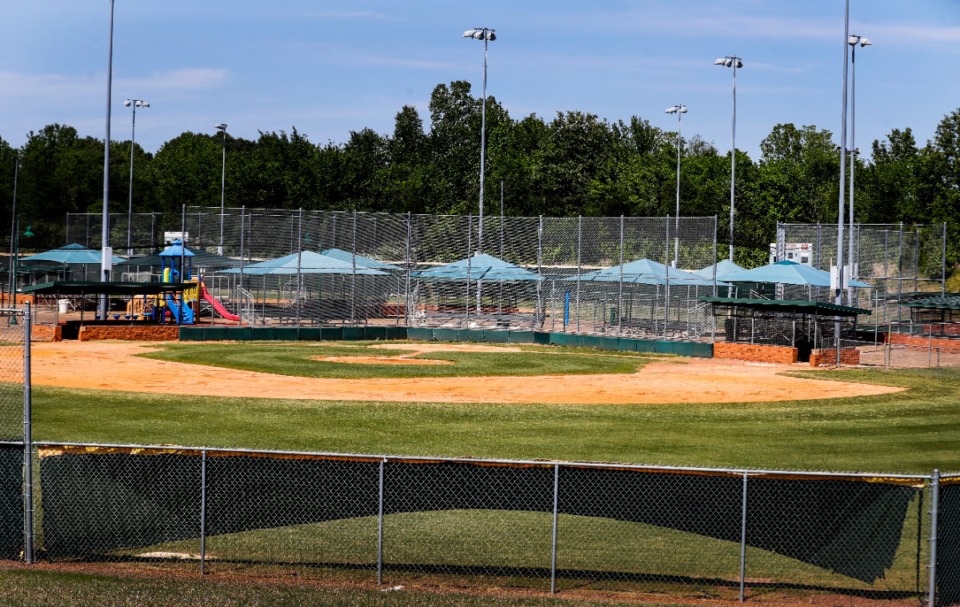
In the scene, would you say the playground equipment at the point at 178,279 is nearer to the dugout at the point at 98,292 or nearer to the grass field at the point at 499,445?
the dugout at the point at 98,292

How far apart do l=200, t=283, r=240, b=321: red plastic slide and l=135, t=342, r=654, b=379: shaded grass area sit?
7661mm

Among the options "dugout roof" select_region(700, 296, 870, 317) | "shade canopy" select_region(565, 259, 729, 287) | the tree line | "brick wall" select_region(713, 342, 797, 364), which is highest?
the tree line

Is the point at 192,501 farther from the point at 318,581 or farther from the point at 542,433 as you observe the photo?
the point at 542,433

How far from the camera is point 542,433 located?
25.3m

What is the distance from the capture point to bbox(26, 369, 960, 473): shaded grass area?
74.7 feet

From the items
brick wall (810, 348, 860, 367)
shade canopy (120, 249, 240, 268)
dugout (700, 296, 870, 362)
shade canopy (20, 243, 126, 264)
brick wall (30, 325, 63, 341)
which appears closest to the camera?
brick wall (810, 348, 860, 367)

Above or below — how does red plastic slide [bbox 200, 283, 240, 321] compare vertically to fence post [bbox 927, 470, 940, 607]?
above

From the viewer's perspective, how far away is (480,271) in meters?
52.3

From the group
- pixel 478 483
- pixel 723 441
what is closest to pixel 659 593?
pixel 478 483

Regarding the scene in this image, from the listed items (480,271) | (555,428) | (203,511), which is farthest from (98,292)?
(203,511)

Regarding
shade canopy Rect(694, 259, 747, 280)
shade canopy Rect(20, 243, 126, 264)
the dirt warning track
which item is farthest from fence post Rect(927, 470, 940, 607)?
shade canopy Rect(20, 243, 126, 264)

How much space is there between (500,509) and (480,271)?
126 feet

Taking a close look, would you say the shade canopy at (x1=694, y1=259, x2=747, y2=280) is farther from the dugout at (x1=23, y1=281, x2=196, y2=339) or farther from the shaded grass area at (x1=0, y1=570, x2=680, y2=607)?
the shaded grass area at (x1=0, y1=570, x2=680, y2=607)

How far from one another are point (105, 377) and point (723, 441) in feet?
59.0
